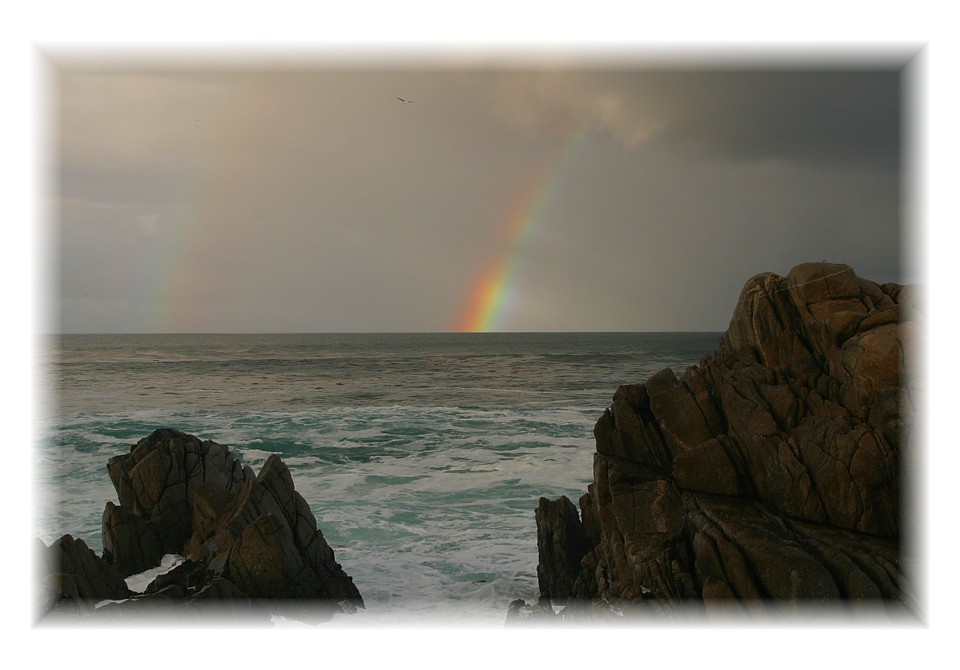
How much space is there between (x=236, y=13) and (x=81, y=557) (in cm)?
627

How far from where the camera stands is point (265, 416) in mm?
26906

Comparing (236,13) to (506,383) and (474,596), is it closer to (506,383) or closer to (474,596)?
(474,596)

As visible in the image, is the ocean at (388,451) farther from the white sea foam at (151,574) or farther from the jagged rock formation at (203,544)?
the white sea foam at (151,574)

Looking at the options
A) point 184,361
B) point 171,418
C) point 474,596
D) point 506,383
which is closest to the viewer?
point 474,596

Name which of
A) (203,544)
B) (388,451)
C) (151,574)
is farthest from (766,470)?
(388,451)

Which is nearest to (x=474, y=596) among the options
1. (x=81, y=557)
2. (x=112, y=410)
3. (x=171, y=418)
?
(x=81, y=557)

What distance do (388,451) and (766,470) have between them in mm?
13852

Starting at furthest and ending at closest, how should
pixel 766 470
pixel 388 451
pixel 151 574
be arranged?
1. pixel 388 451
2. pixel 151 574
3. pixel 766 470

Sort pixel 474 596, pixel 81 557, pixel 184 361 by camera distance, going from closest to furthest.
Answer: pixel 81 557
pixel 474 596
pixel 184 361

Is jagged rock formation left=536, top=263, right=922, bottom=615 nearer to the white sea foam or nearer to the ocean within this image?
the ocean

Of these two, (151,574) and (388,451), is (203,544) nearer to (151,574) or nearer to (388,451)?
(151,574)

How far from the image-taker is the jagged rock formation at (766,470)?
19.5ft

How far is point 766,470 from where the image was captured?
23.6 feet

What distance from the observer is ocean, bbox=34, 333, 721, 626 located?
10.2m
